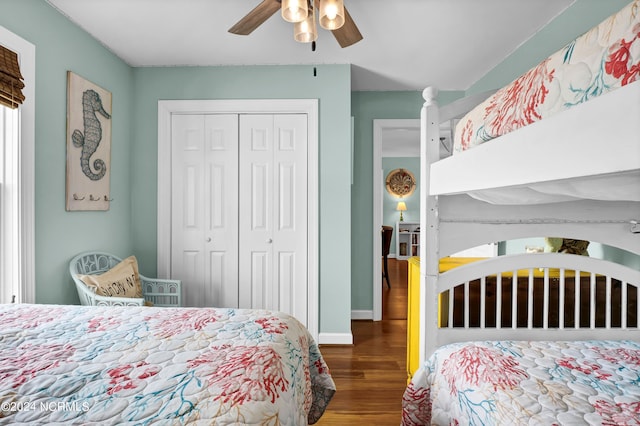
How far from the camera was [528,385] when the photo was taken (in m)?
1.04

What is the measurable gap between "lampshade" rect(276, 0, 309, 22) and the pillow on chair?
2062 mm

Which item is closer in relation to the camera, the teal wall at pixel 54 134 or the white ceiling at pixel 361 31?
the teal wall at pixel 54 134

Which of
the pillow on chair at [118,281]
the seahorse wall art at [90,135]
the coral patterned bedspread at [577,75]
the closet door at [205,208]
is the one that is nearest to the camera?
the coral patterned bedspread at [577,75]

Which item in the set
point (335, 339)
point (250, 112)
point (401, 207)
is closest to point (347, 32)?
point (250, 112)

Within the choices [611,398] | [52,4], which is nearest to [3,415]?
[611,398]

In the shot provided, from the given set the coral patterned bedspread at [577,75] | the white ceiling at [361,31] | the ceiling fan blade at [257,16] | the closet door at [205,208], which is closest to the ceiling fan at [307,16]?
the ceiling fan blade at [257,16]

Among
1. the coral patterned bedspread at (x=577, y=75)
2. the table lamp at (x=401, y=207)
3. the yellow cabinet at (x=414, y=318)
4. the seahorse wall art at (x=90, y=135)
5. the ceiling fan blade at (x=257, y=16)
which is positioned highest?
the ceiling fan blade at (x=257, y=16)

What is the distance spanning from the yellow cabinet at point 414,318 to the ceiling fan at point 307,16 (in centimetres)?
145

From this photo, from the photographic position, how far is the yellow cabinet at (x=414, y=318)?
6.93 ft

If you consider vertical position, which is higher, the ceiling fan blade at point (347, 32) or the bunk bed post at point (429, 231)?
the ceiling fan blade at point (347, 32)

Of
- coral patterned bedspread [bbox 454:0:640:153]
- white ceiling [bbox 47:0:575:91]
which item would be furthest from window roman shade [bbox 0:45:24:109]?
coral patterned bedspread [bbox 454:0:640:153]

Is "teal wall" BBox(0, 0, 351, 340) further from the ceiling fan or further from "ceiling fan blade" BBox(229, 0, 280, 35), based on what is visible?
"ceiling fan blade" BBox(229, 0, 280, 35)

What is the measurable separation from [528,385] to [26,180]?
2.63 m

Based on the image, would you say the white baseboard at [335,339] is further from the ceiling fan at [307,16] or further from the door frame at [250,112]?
the ceiling fan at [307,16]
